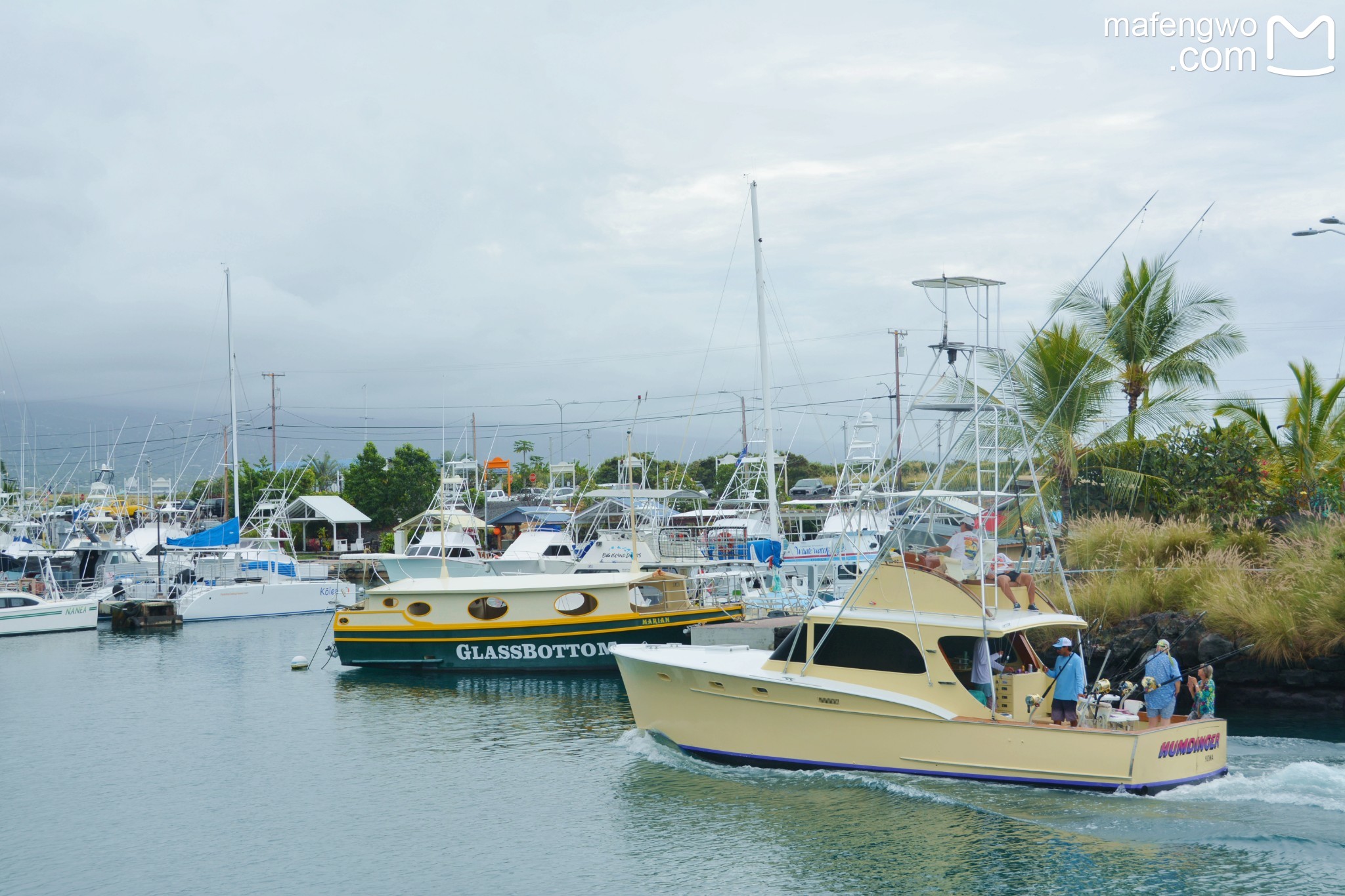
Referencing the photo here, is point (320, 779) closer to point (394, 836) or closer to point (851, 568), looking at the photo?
point (394, 836)

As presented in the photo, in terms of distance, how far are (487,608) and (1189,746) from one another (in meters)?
19.7

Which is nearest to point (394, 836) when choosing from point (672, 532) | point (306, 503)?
point (672, 532)

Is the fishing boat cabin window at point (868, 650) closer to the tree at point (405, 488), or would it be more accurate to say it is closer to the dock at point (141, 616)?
the dock at point (141, 616)

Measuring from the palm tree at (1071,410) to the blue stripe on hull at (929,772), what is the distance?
13857mm

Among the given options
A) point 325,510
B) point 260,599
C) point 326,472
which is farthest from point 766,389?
point 326,472

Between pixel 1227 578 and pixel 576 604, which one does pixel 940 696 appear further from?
pixel 576 604

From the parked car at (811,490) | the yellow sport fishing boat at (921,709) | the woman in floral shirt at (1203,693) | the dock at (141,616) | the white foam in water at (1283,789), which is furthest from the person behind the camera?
the parked car at (811,490)

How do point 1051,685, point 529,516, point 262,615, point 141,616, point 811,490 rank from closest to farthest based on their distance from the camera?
point 1051,685 → point 141,616 → point 262,615 → point 529,516 → point 811,490

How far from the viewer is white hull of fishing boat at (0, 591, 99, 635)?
139 feet

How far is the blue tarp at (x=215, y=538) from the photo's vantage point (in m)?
54.6

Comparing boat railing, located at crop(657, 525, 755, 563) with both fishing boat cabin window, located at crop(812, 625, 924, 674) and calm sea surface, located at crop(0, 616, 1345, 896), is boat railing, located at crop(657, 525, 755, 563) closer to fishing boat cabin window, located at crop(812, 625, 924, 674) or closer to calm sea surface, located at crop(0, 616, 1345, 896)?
calm sea surface, located at crop(0, 616, 1345, 896)

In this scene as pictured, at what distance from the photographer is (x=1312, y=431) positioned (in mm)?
28703

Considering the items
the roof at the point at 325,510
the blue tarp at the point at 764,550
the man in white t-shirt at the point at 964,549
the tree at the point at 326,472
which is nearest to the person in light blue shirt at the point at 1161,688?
the man in white t-shirt at the point at 964,549

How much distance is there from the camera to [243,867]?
583 inches
